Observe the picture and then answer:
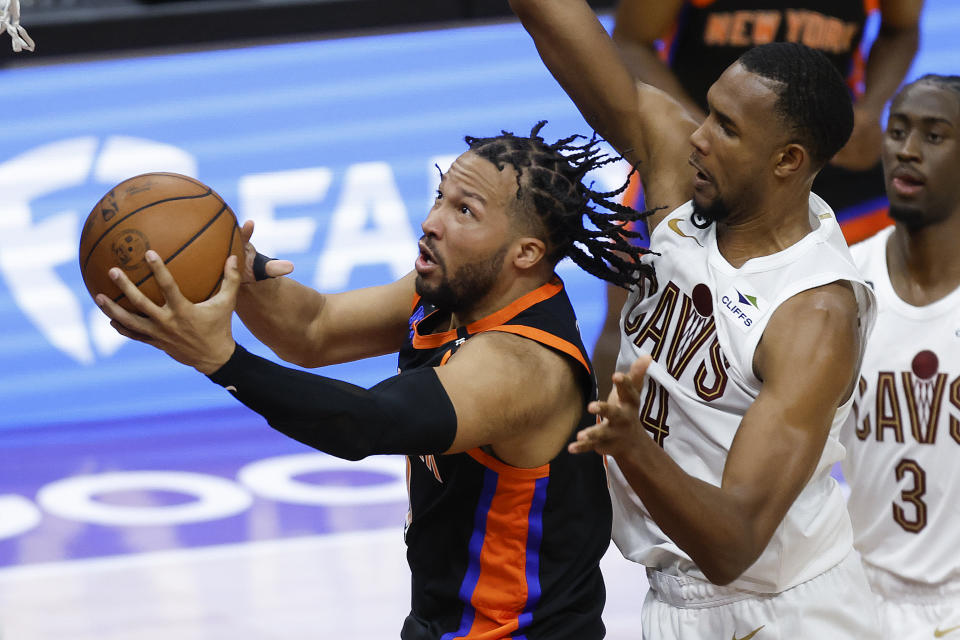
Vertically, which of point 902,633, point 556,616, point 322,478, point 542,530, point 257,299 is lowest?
point 322,478

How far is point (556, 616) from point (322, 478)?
10.4 ft

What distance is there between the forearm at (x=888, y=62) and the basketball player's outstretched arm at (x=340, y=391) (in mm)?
2609

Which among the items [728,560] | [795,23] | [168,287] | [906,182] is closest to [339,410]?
[168,287]

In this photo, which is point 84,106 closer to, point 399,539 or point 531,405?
point 399,539

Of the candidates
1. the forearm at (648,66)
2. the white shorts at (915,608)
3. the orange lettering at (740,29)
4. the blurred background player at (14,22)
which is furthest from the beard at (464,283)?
the orange lettering at (740,29)

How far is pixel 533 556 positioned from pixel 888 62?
2797 mm

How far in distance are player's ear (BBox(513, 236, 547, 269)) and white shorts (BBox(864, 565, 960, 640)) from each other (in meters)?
1.50

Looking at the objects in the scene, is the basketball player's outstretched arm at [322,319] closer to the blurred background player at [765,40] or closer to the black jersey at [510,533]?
the black jersey at [510,533]

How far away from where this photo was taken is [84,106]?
622 centimetres

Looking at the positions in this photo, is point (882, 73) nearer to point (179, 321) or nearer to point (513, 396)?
point (513, 396)

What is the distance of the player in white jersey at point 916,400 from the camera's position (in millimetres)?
3332

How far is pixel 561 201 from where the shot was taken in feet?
8.70

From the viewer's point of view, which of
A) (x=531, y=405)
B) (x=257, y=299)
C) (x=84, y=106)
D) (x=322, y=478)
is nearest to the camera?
(x=531, y=405)

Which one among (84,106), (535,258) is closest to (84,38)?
(84,106)
